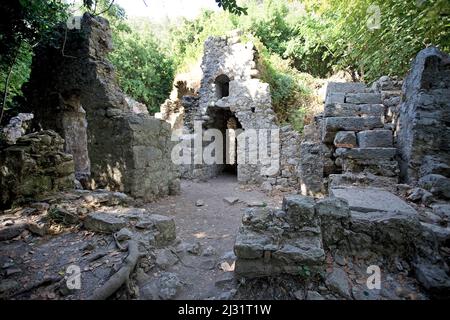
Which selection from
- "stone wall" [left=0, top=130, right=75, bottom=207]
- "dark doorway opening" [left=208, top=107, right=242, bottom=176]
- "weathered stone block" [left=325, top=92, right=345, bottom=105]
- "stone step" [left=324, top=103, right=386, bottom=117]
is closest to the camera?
"stone wall" [left=0, top=130, right=75, bottom=207]

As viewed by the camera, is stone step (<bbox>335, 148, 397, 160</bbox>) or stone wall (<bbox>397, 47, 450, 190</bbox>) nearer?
stone wall (<bbox>397, 47, 450, 190</bbox>)

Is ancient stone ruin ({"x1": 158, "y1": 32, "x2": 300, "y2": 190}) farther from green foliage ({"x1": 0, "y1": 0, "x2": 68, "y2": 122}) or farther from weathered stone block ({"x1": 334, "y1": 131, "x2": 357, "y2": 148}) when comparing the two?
green foliage ({"x1": 0, "y1": 0, "x2": 68, "y2": 122})

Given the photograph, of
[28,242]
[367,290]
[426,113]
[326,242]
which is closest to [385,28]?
[426,113]

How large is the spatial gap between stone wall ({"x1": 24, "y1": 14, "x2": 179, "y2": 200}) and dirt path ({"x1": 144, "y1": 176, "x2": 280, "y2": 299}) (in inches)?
35.0

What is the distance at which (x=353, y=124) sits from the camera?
4.27 m

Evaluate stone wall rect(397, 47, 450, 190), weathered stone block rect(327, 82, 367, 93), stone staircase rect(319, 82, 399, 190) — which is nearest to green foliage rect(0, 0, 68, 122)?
stone staircase rect(319, 82, 399, 190)

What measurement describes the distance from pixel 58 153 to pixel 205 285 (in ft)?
11.9

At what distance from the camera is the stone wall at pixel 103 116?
209 inches

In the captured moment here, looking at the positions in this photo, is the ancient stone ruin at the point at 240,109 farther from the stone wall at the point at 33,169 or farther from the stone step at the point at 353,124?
the stone wall at the point at 33,169

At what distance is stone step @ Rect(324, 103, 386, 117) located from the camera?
14.7 ft

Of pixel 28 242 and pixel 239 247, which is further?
pixel 28 242

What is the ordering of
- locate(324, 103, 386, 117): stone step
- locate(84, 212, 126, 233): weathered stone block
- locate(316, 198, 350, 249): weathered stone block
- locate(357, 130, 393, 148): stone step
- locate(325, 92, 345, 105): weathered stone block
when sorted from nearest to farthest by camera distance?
locate(316, 198, 350, 249): weathered stone block, locate(84, 212, 126, 233): weathered stone block, locate(357, 130, 393, 148): stone step, locate(324, 103, 386, 117): stone step, locate(325, 92, 345, 105): weathered stone block
